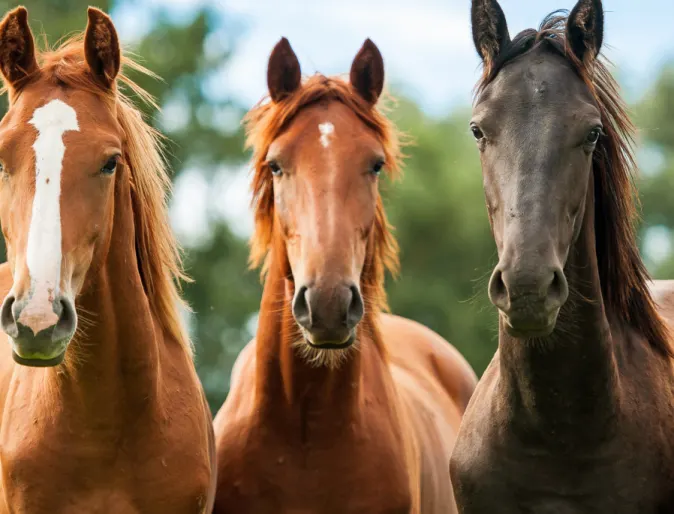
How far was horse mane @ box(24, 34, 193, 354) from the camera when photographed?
450 cm

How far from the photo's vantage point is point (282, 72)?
5.43 meters

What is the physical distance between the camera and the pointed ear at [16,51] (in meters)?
4.43

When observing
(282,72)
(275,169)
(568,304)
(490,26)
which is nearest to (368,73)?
(282,72)

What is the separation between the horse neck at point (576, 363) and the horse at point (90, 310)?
4.85 ft

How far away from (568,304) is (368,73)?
185cm

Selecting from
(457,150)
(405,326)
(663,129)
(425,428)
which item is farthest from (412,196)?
(425,428)

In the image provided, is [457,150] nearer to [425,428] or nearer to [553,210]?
[425,428]

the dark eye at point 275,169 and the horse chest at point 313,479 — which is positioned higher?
the dark eye at point 275,169

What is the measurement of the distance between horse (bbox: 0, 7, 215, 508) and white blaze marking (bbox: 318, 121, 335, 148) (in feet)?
2.74

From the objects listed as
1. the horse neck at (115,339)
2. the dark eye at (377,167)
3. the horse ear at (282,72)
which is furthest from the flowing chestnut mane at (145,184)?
the dark eye at (377,167)

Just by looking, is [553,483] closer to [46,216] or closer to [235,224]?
[46,216]

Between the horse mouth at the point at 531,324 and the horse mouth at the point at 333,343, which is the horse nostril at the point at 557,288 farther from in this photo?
the horse mouth at the point at 333,343

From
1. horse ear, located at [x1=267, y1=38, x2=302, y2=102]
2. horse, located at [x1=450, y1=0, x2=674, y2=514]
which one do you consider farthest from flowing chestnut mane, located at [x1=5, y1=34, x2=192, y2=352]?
horse, located at [x1=450, y1=0, x2=674, y2=514]

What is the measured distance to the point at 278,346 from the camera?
5.30m
